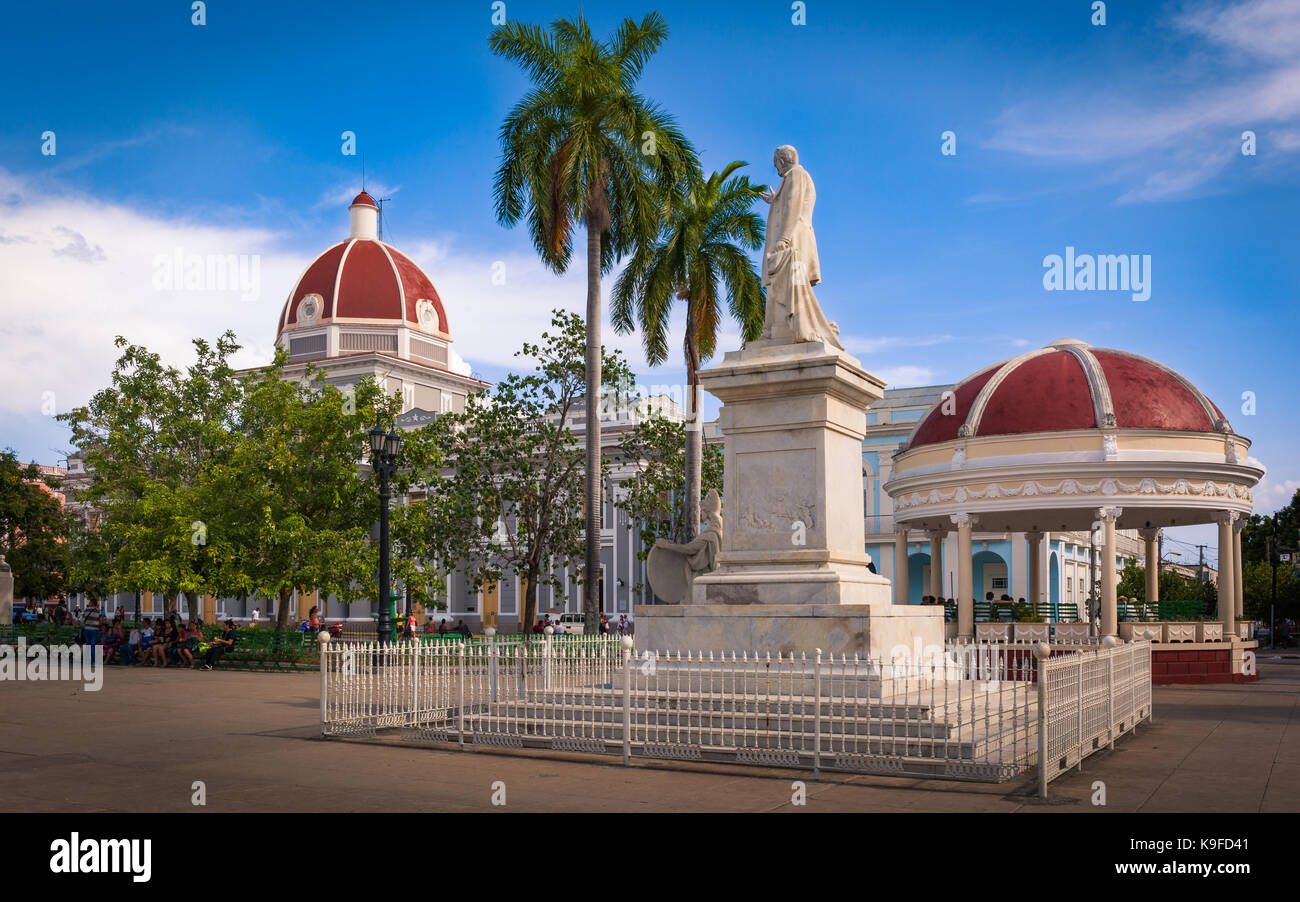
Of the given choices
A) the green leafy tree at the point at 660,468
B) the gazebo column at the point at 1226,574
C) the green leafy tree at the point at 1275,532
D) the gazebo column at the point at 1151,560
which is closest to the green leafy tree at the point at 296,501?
the green leafy tree at the point at 660,468

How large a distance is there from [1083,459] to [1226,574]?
511 centimetres

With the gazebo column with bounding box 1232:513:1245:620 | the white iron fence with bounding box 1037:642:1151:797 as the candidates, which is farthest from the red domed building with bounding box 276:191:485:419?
the white iron fence with bounding box 1037:642:1151:797

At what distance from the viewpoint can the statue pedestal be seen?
459 inches

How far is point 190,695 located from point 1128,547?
228 ft

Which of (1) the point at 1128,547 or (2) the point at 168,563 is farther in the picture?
(1) the point at 1128,547

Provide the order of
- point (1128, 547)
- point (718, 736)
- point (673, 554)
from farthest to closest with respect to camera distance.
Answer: point (1128, 547), point (673, 554), point (718, 736)

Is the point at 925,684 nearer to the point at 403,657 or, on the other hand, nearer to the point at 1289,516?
the point at 403,657

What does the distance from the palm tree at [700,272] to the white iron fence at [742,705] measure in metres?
14.1

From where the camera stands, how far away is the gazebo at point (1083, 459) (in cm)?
2434

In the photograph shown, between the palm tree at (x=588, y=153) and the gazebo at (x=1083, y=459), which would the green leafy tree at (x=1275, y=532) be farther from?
the palm tree at (x=588, y=153)

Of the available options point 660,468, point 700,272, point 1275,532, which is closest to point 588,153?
point 700,272

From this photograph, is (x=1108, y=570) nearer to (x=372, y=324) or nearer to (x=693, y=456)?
(x=693, y=456)

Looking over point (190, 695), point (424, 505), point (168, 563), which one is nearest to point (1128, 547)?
point (424, 505)

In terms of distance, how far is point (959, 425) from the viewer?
27078 mm
